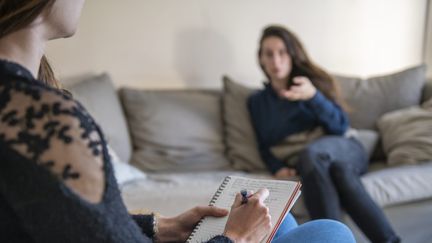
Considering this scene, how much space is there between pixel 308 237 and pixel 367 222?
2.81 ft

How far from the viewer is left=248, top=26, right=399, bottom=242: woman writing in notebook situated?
1.92 meters

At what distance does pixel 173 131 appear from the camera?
2479mm

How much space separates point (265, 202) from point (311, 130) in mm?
1261

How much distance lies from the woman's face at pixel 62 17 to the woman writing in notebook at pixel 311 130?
1.30 metres

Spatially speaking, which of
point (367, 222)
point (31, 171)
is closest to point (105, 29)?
point (367, 222)

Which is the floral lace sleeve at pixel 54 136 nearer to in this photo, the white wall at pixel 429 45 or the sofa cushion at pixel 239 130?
the sofa cushion at pixel 239 130

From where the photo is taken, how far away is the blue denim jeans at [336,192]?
1.87 metres

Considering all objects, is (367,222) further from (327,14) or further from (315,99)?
(327,14)

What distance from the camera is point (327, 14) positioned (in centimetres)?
282

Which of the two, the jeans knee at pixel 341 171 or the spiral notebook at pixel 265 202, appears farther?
the jeans knee at pixel 341 171

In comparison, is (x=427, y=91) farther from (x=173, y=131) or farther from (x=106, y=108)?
(x=106, y=108)

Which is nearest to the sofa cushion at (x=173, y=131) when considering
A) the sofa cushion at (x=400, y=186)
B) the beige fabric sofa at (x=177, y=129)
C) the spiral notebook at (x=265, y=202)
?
the beige fabric sofa at (x=177, y=129)

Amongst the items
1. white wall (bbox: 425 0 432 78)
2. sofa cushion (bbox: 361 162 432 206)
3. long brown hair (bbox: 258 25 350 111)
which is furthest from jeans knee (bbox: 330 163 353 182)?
white wall (bbox: 425 0 432 78)

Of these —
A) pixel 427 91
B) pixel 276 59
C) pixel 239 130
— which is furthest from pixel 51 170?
pixel 427 91
